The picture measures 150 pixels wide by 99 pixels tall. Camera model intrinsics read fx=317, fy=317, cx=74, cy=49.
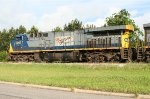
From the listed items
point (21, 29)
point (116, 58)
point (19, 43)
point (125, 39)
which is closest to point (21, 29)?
point (21, 29)

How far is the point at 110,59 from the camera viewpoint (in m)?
26.8

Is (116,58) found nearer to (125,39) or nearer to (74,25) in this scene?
(125,39)

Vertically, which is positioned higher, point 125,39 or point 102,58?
point 125,39

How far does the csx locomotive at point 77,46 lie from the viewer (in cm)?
2681

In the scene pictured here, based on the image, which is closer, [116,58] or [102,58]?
[116,58]

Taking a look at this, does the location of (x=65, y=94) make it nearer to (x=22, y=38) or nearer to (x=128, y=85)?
(x=128, y=85)

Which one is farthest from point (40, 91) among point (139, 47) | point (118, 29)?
point (118, 29)

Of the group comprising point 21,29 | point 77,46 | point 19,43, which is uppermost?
point 21,29

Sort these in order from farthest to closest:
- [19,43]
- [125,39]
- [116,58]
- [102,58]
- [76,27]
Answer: [76,27]
[19,43]
[102,58]
[125,39]
[116,58]

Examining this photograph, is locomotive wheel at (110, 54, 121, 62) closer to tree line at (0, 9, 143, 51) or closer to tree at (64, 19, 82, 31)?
tree line at (0, 9, 143, 51)

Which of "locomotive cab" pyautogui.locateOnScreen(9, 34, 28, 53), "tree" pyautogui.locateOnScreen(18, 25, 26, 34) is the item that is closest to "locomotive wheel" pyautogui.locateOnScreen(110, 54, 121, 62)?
"locomotive cab" pyautogui.locateOnScreen(9, 34, 28, 53)

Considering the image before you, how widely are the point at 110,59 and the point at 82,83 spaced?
14.0 meters

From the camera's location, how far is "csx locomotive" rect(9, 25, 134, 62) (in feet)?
88.0

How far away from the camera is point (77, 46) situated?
29766mm
